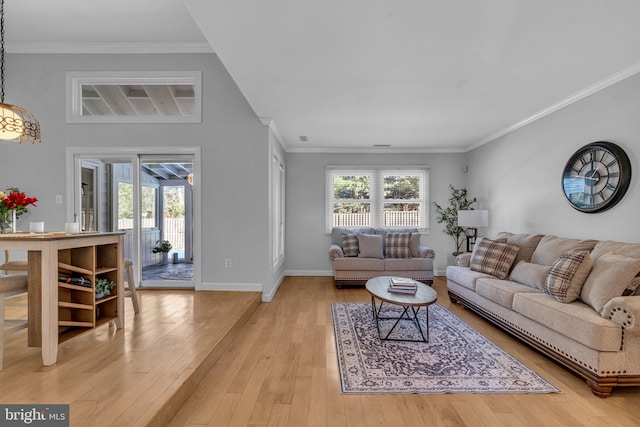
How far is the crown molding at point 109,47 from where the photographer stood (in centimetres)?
399

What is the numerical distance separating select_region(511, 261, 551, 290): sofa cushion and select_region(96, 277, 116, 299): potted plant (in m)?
3.96

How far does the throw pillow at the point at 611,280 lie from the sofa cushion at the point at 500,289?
0.52m

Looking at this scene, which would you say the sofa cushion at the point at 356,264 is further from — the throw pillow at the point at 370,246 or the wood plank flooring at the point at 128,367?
the wood plank flooring at the point at 128,367

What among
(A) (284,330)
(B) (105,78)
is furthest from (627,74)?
(B) (105,78)

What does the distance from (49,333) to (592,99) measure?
520 cm

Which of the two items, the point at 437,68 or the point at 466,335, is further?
the point at 466,335

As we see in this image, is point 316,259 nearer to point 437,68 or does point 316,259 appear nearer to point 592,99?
point 437,68

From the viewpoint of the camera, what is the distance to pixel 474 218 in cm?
467

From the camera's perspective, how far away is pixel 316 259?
19.3ft

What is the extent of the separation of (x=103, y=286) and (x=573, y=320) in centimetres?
370

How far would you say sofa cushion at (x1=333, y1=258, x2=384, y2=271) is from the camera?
4934mm

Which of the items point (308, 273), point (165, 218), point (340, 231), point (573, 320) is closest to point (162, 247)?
point (165, 218)

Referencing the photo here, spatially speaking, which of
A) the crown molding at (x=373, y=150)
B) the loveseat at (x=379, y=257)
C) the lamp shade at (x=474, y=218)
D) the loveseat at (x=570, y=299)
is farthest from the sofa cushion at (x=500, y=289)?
the crown molding at (x=373, y=150)

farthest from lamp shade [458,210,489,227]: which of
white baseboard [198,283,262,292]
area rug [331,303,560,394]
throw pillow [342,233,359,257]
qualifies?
white baseboard [198,283,262,292]
